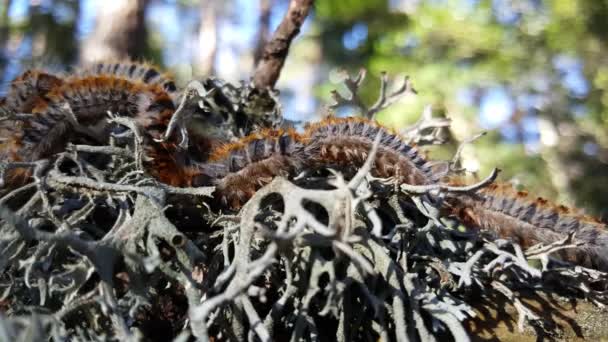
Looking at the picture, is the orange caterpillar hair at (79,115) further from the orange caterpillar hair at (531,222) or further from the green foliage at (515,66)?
the green foliage at (515,66)

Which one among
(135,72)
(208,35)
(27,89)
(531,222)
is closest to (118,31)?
(135,72)

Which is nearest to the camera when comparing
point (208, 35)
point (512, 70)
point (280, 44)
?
point (280, 44)

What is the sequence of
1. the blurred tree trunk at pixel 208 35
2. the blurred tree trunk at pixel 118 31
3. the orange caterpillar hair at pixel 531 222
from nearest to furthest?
the orange caterpillar hair at pixel 531 222
the blurred tree trunk at pixel 118 31
the blurred tree trunk at pixel 208 35

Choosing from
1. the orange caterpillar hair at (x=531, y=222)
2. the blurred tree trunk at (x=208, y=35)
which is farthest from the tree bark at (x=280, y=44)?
the blurred tree trunk at (x=208, y=35)

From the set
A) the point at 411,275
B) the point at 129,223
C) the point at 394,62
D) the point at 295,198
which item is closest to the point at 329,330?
the point at 411,275

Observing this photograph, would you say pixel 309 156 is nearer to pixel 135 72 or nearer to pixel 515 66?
pixel 135 72
